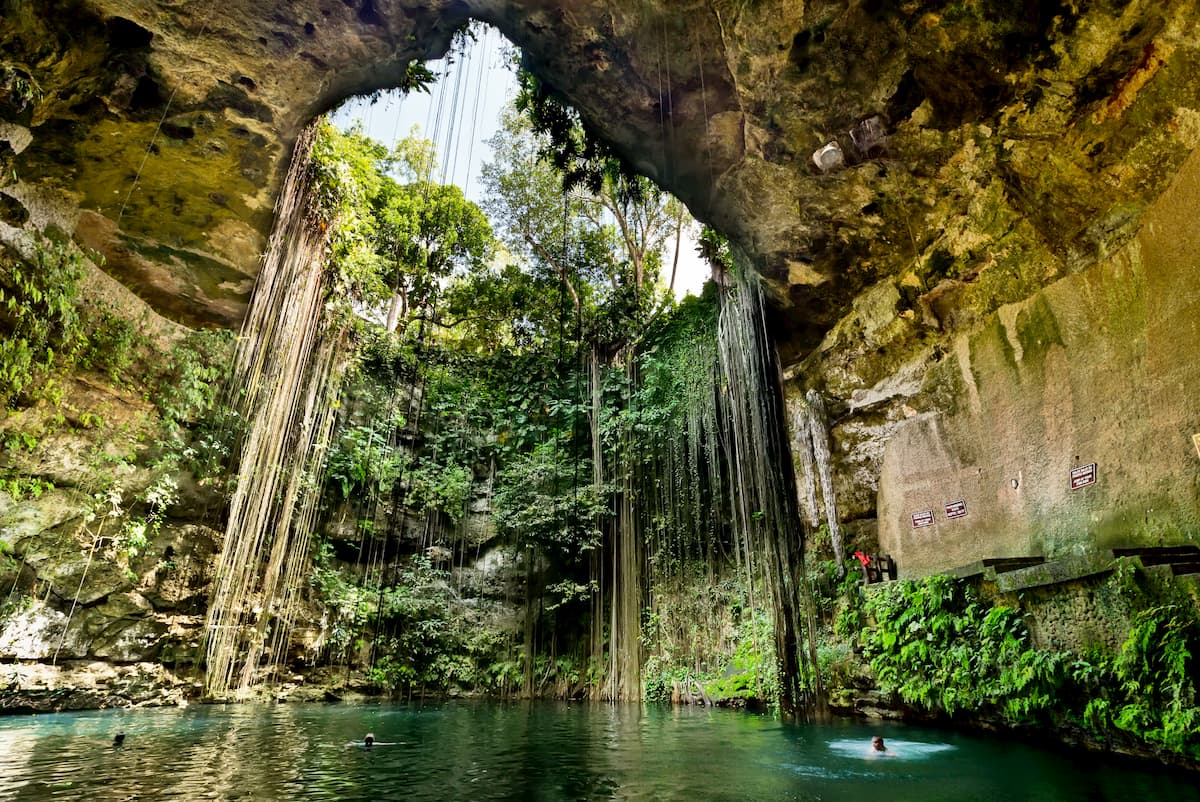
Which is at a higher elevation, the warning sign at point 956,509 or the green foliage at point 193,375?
the green foliage at point 193,375

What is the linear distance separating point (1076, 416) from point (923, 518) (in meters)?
1.78

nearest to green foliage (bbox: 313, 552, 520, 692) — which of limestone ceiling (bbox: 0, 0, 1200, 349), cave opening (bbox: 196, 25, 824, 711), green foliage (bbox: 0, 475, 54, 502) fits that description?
cave opening (bbox: 196, 25, 824, 711)

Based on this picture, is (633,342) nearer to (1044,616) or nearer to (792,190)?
(792,190)

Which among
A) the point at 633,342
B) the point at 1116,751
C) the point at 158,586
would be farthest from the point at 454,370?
the point at 1116,751

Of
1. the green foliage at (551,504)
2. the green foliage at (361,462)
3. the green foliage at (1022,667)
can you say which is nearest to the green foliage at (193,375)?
the green foliage at (361,462)

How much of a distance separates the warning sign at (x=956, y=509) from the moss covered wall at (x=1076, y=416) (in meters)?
0.07

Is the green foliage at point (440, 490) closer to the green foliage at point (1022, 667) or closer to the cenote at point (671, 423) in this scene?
the cenote at point (671, 423)

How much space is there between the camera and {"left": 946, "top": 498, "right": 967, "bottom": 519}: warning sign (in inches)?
212

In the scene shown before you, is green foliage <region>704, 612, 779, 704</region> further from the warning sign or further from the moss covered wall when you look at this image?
the warning sign

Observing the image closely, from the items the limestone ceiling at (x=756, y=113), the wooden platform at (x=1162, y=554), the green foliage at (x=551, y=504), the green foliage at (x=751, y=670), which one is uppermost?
the limestone ceiling at (x=756, y=113)

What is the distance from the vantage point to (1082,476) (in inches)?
170

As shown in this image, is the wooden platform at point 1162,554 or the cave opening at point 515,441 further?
the cave opening at point 515,441

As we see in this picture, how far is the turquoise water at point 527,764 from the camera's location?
2.77 meters

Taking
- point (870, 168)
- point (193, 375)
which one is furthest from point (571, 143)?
point (193, 375)
